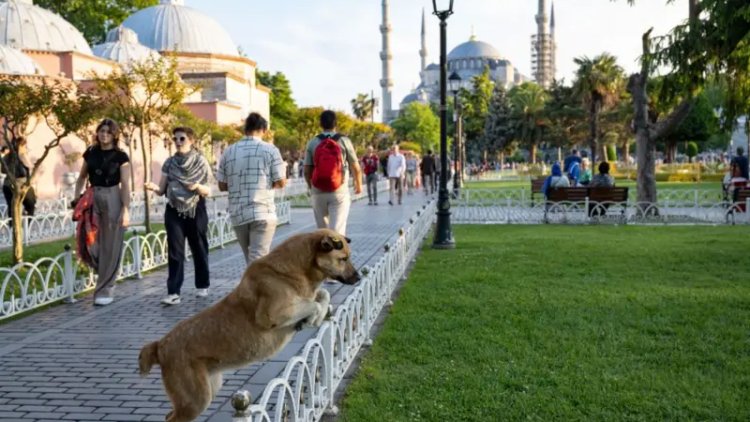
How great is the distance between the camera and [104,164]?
6.54 meters

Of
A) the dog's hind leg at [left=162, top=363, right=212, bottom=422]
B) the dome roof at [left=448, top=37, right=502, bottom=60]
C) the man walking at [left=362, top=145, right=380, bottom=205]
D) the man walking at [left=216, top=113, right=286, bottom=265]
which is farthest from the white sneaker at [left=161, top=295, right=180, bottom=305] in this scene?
the dome roof at [left=448, top=37, right=502, bottom=60]

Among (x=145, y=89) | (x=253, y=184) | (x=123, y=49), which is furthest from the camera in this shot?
(x=123, y=49)

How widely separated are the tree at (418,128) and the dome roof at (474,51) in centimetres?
4473

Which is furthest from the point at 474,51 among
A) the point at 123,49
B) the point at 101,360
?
the point at 101,360

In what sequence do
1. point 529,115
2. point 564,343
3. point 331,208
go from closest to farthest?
point 564,343
point 331,208
point 529,115

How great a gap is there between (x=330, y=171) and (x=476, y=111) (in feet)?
227

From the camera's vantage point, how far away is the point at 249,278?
324 cm

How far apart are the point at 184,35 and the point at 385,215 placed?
3023 centimetres

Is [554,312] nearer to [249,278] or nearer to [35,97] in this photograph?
[249,278]

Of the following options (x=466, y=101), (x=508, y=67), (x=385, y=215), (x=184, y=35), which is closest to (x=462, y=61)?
(x=508, y=67)

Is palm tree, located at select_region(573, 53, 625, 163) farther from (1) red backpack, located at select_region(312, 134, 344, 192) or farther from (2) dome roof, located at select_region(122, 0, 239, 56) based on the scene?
(1) red backpack, located at select_region(312, 134, 344, 192)

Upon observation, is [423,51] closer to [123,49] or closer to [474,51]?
[474,51]

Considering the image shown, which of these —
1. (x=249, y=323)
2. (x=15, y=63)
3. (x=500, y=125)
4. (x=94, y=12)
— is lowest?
(x=249, y=323)

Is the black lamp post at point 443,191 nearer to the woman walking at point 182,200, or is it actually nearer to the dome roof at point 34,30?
the woman walking at point 182,200
